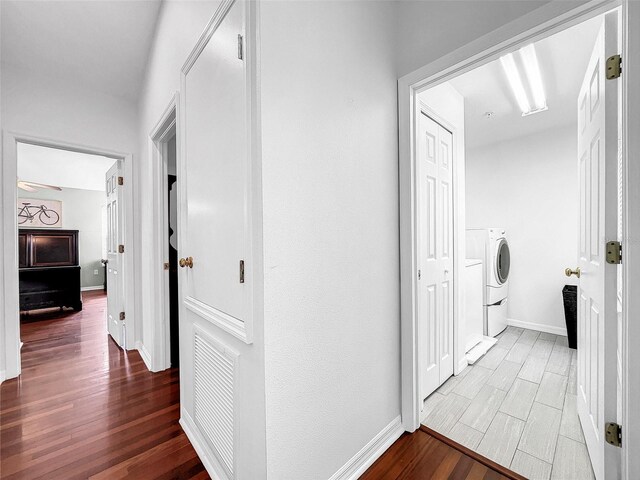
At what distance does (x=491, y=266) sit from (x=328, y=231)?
Answer: 277 centimetres

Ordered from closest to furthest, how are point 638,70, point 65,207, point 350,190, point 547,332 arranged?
point 638,70 → point 350,190 → point 547,332 → point 65,207

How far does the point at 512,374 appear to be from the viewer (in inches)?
91.8

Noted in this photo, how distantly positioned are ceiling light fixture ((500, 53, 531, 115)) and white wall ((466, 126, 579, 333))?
95 cm

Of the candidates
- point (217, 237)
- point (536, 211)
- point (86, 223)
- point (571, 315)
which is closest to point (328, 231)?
Answer: point (217, 237)

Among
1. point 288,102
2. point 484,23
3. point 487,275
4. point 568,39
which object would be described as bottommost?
point 487,275

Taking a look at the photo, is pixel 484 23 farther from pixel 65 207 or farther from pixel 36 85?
pixel 65 207

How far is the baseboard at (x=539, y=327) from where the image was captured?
3373 mm

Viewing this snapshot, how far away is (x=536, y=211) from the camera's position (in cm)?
362

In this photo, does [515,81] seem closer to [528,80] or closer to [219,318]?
[528,80]

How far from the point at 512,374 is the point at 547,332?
167 cm

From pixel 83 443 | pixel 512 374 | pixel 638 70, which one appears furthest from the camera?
pixel 512 374

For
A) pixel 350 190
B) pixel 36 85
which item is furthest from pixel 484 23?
pixel 36 85

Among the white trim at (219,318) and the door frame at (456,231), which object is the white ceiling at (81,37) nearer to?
the white trim at (219,318)

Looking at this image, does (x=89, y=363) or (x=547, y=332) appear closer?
(x=89, y=363)
